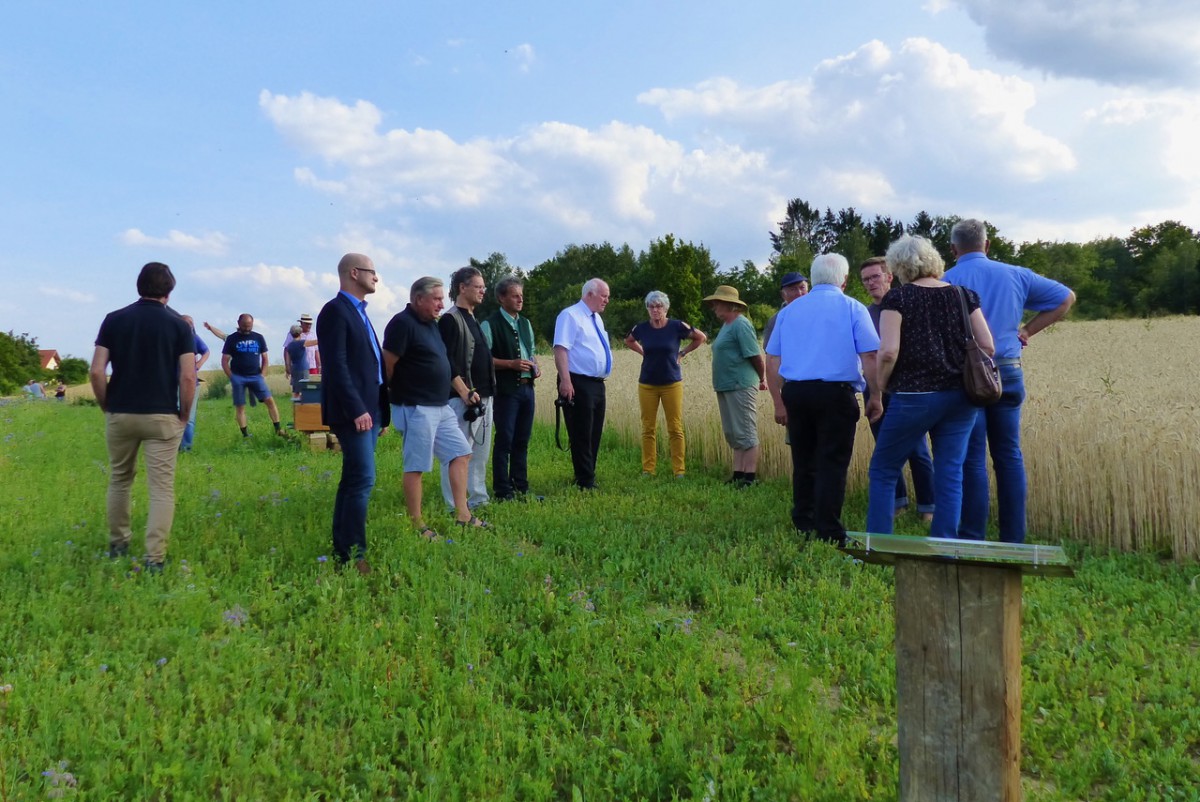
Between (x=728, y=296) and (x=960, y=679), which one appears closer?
(x=960, y=679)

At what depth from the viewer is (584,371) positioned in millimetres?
7914

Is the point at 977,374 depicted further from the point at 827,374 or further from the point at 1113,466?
the point at 1113,466

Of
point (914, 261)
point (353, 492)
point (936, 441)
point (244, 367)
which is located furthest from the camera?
point (244, 367)

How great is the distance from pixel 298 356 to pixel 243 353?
8.69ft

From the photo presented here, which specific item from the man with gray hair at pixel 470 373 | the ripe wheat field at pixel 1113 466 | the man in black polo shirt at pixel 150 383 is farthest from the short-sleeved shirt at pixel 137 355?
the ripe wheat field at pixel 1113 466

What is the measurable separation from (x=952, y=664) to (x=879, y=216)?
85.7 m

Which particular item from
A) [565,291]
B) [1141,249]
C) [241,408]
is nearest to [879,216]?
[1141,249]

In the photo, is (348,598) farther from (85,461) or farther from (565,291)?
(565,291)

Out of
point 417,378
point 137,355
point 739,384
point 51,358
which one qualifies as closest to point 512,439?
point 417,378

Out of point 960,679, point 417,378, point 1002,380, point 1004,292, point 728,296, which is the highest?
point 728,296

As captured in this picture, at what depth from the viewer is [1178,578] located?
500 cm

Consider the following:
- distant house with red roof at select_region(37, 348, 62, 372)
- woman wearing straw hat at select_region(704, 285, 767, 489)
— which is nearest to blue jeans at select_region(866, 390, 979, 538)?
woman wearing straw hat at select_region(704, 285, 767, 489)

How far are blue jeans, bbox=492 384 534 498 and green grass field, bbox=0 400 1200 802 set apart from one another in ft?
4.32

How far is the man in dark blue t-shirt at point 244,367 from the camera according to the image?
11953 millimetres
